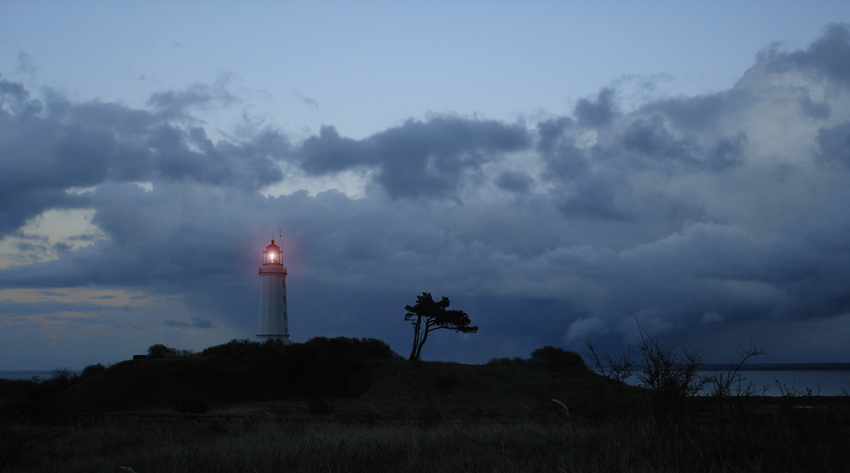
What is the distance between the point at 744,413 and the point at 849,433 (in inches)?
43.4

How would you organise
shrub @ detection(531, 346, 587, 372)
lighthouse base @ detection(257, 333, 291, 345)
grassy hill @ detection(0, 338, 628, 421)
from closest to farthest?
grassy hill @ detection(0, 338, 628, 421) < shrub @ detection(531, 346, 587, 372) < lighthouse base @ detection(257, 333, 291, 345)

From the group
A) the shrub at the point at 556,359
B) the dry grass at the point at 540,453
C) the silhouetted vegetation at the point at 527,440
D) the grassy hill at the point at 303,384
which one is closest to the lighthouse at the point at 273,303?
the grassy hill at the point at 303,384

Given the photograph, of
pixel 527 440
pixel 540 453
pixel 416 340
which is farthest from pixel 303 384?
pixel 540 453

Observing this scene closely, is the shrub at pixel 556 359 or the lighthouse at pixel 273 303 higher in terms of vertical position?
the lighthouse at pixel 273 303

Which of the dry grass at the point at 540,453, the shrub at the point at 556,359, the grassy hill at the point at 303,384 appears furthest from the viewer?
the shrub at the point at 556,359

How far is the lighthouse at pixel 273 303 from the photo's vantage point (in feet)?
145

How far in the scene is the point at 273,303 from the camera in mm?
44719

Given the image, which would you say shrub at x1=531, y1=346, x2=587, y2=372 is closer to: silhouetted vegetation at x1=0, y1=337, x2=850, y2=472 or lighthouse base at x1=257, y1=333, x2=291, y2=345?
silhouetted vegetation at x1=0, y1=337, x2=850, y2=472

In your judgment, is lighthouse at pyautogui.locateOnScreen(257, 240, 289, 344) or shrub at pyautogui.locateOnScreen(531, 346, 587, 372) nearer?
shrub at pyautogui.locateOnScreen(531, 346, 587, 372)

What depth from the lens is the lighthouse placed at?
1743 inches

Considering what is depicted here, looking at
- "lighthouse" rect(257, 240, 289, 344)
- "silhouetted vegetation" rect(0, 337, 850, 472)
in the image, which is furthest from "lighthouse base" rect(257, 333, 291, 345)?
"silhouetted vegetation" rect(0, 337, 850, 472)

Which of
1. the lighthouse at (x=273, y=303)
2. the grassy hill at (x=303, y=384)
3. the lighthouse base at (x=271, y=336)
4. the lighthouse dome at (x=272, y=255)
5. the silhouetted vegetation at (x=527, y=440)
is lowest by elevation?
the grassy hill at (x=303, y=384)

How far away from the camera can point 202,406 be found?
2777 cm

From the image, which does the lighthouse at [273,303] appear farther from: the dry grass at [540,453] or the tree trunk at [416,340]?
the dry grass at [540,453]
